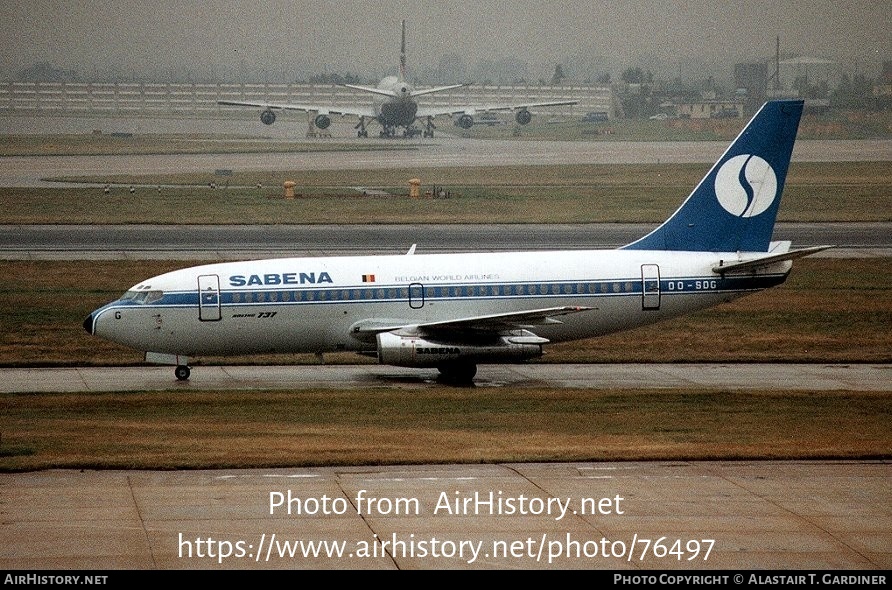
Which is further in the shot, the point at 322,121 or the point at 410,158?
the point at 322,121

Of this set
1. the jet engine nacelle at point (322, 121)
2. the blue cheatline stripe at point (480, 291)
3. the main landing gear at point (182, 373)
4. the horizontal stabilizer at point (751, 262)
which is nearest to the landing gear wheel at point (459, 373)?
the blue cheatline stripe at point (480, 291)

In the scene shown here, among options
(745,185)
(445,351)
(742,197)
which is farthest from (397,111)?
(445,351)

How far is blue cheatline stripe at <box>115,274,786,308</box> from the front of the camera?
33.6 m

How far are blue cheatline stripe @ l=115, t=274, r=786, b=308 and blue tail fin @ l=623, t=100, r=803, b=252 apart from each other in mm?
1155

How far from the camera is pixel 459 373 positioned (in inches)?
1339

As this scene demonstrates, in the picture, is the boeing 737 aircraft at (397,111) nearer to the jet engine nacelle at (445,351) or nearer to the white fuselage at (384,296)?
the white fuselage at (384,296)

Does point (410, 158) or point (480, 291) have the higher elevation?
point (410, 158)

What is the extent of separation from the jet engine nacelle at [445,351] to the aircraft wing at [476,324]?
27 cm

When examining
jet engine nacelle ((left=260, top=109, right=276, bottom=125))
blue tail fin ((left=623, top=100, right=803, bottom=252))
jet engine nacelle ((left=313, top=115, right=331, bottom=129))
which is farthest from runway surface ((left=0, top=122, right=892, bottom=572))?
jet engine nacelle ((left=313, top=115, right=331, bottom=129))

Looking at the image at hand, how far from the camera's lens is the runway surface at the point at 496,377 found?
107 feet

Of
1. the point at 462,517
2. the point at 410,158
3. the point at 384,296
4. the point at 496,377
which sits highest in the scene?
the point at 410,158

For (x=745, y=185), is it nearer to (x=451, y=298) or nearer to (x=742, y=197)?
(x=742, y=197)

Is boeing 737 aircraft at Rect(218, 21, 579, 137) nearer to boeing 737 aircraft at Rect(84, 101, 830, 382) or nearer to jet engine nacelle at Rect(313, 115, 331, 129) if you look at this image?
jet engine nacelle at Rect(313, 115, 331, 129)

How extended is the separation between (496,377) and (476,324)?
2.65 meters
